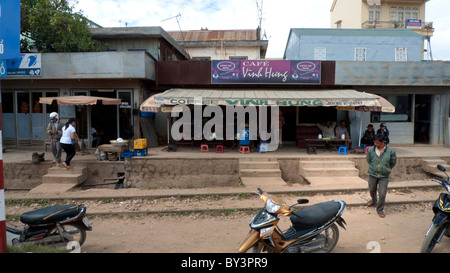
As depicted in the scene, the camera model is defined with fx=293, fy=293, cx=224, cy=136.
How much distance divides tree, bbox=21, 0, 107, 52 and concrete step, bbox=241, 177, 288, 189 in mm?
10495

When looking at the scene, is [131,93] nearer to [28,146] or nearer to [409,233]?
[28,146]

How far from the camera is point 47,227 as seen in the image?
4.70m

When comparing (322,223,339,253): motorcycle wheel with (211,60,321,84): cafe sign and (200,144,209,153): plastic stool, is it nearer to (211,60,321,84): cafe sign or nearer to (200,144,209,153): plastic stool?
(200,144,209,153): plastic stool

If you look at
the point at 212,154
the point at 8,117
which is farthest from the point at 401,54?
the point at 8,117

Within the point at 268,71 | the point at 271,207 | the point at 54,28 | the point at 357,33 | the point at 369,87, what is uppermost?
the point at 357,33

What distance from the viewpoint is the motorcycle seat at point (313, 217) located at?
4.28m

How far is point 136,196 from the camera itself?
810cm

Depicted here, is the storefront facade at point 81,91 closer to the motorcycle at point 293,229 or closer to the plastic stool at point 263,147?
the plastic stool at point 263,147

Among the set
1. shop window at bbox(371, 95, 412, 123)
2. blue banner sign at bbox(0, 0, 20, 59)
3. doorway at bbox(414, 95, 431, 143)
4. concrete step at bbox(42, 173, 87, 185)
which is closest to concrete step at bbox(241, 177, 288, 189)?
concrete step at bbox(42, 173, 87, 185)

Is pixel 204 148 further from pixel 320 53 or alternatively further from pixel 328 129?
pixel 320 53

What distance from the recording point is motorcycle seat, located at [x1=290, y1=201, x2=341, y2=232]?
14.0ft

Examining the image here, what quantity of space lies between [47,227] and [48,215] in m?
0.28

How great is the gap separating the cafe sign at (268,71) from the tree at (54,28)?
21.8 feet

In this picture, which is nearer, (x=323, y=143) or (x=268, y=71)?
(x=323, y=143)
